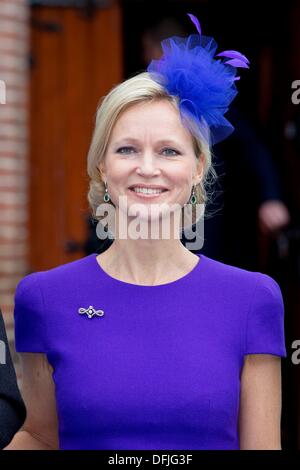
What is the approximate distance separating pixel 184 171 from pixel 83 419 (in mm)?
641

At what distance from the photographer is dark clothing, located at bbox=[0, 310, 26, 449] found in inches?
87.2

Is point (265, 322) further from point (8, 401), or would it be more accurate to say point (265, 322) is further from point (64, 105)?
point (64, 105)

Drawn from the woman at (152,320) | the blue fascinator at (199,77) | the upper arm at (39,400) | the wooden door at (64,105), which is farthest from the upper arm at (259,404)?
the wooden door at (64,105)

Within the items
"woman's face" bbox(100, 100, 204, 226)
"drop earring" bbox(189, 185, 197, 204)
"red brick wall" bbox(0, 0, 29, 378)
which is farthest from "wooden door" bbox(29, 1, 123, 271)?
"woman's face" bbox(100, 100, 204, 226)

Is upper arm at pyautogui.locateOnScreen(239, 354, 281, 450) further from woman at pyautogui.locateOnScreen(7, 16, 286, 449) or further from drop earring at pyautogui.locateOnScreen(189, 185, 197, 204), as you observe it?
drop earring at pyautogui.locateOnScreen(189, 185, 197, 204)

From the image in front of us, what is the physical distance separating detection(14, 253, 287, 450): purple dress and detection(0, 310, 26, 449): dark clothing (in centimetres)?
10

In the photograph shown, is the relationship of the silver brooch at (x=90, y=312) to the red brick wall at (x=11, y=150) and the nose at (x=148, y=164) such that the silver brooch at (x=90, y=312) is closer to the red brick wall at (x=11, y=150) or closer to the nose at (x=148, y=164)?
the nose at (x=148, y=164)

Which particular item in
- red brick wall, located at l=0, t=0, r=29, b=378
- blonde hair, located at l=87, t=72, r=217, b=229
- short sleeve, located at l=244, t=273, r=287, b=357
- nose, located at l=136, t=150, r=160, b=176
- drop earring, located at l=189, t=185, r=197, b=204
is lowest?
short sleeve, located at l=244, t=273, r=287, b=357

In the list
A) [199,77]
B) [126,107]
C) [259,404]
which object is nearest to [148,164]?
[126,107]

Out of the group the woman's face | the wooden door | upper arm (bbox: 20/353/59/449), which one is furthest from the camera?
the wooden door

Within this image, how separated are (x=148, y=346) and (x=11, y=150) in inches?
92.3

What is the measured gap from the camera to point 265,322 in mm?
2344

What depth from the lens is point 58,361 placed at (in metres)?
2.32
